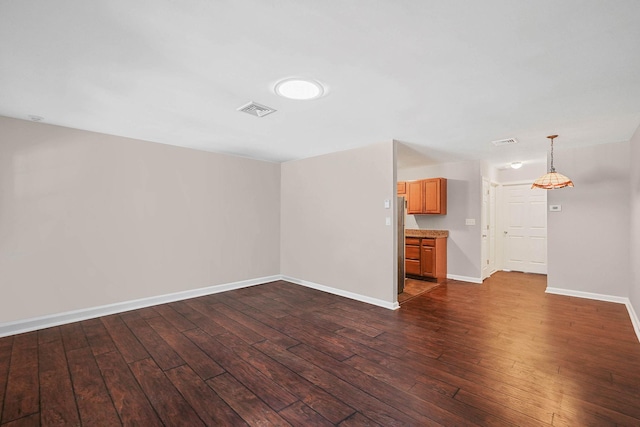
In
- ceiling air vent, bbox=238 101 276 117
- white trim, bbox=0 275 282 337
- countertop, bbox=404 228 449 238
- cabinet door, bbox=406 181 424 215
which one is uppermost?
ceiling air vent, bbox=238 101 276 117

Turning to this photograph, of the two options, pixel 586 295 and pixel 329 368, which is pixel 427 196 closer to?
pixel 586 295

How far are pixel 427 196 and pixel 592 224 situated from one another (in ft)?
8.63

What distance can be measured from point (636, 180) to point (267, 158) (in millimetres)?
5451

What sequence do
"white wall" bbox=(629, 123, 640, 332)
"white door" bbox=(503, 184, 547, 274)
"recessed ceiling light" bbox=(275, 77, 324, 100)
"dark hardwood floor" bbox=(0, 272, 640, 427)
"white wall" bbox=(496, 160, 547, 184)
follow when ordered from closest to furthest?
"dark hardwood floor" bbox=(0, 272, 640, 427) < "recessed ceiling light" bbox=(275, 77, 324, 100) < "white wall" bbox=(629, 123, 640, 332) < "white wall" bbox=(496, 160, 547, 184) < "white door" bbox=(503, 184, 547, 274)

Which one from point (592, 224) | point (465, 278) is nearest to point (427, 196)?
point (465, 278)

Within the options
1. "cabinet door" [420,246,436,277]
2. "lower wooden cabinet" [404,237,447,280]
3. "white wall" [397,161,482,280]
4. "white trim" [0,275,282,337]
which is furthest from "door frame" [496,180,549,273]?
"white trim" [0,275,282,337]

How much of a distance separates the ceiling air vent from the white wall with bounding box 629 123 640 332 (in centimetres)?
450

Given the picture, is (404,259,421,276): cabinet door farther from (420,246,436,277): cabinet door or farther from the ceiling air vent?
the ceiling air vent

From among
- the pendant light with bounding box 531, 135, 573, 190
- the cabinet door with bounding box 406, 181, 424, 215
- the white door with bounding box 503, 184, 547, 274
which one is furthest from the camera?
the white door with bounding box 503, 184, 547, 274

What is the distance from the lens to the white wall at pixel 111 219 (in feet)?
10.9

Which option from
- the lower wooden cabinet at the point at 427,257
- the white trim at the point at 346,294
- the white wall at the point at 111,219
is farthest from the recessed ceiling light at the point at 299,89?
the lower wooden cabinet at the point at 427,257

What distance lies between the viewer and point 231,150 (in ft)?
16.1

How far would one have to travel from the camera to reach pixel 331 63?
2.09m

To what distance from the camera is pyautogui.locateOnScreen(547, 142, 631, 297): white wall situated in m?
4.28
